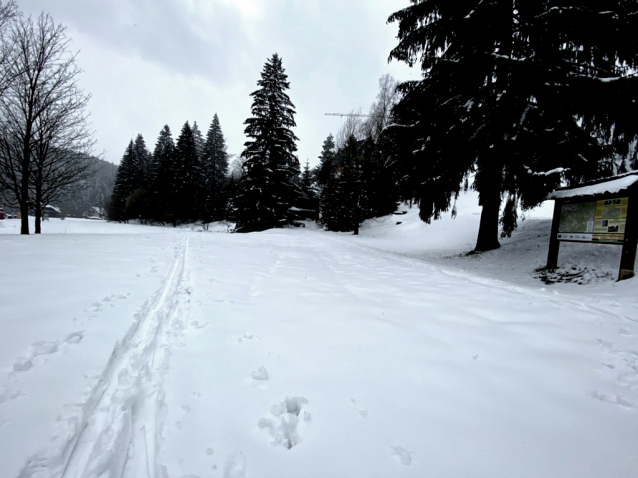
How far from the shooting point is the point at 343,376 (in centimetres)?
213

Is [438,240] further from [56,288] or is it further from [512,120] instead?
[56,288]

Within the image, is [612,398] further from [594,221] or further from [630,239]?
[594,221]

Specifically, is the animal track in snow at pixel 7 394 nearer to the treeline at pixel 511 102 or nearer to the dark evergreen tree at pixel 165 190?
the treeline at pixel 511 102

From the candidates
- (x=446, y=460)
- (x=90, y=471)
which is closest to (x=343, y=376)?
(x=446, y=460)

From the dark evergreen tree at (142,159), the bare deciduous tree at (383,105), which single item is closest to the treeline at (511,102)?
the bare deciduous tree at (383,105)

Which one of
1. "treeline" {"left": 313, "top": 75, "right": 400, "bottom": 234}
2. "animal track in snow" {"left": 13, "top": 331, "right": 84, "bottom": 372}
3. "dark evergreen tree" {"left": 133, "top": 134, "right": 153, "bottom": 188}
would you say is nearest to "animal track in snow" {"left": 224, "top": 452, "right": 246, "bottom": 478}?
"animal track in snow" {"left": 13, "top": 331, "right": 84, "bottom": 372}

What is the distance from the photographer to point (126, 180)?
45.2 meters

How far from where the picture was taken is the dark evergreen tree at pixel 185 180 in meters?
36.2

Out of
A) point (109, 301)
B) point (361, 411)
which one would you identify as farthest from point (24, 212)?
point (361, 411)

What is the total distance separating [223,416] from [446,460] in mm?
1358

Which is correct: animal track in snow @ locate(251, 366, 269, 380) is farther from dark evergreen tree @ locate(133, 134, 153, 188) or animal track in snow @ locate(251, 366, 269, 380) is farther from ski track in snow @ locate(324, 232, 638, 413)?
dark evergreen tree @ locate(133, 134, 153, 188)

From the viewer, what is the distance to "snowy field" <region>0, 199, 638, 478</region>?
1.45 metres

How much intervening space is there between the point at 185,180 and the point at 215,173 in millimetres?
8410

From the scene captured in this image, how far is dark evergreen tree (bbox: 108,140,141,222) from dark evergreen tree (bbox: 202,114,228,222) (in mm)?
12211
